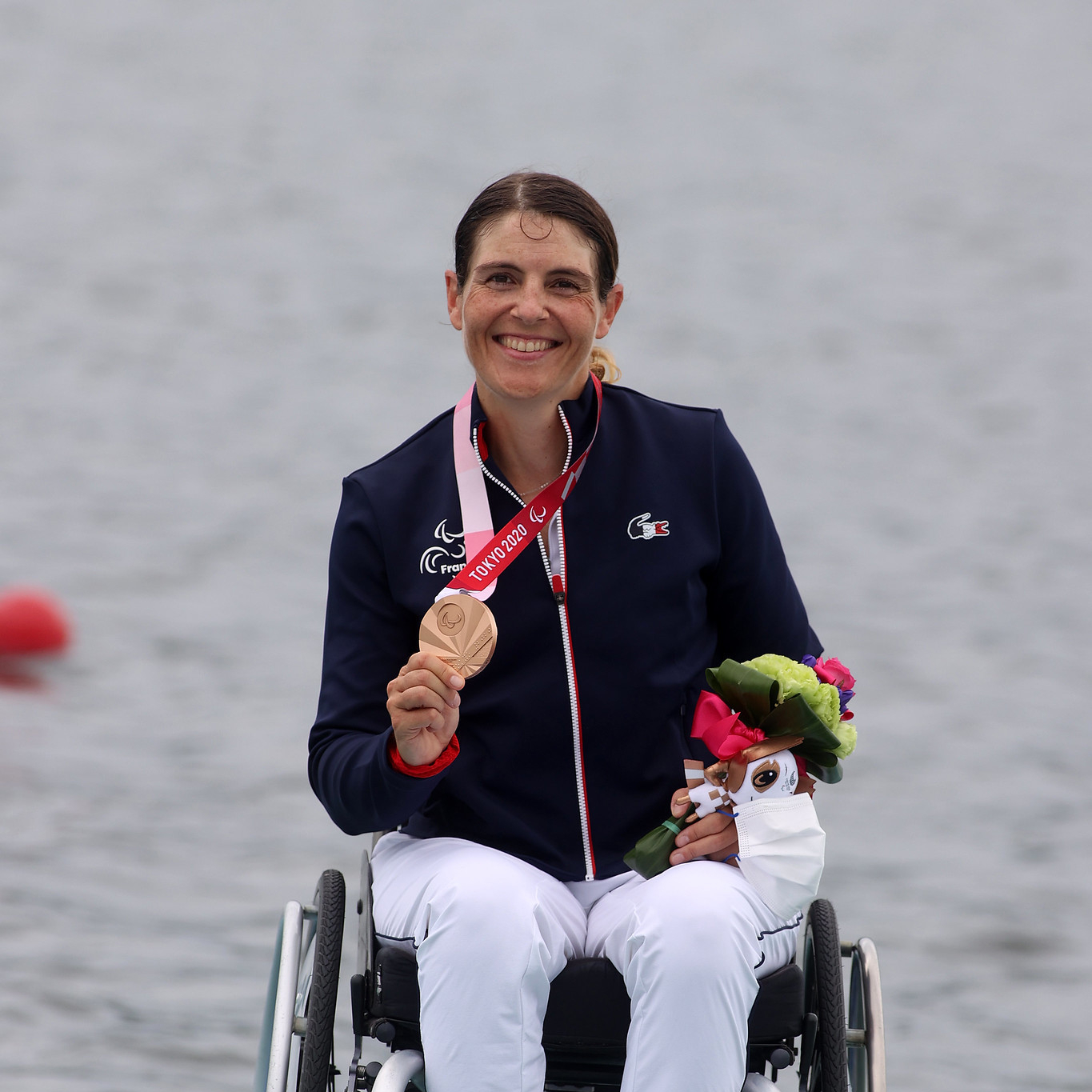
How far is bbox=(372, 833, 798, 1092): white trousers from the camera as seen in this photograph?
216 centimetres

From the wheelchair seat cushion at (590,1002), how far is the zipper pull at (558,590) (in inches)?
20.0

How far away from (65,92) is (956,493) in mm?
12195

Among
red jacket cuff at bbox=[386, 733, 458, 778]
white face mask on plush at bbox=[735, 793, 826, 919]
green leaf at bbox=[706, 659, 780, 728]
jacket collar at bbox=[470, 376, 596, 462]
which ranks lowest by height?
white face mask on plush at bbox=[735, 793, 826, 919]

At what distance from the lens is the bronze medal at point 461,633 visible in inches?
89.4

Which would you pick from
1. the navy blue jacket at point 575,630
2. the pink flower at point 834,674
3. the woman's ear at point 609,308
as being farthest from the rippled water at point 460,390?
the pink flower at point 834,674

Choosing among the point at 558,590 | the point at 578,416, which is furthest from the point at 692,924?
the point at 578,416

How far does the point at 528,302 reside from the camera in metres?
2.43

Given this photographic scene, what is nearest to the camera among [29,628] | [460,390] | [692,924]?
[692,924]

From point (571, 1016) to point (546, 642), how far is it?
525mm

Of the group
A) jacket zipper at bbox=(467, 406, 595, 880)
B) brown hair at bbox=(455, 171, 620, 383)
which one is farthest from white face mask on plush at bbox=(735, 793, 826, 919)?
brown hair at bbox=(455, 171, 620, 383)

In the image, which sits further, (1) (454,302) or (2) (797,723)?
(1) (454,302)

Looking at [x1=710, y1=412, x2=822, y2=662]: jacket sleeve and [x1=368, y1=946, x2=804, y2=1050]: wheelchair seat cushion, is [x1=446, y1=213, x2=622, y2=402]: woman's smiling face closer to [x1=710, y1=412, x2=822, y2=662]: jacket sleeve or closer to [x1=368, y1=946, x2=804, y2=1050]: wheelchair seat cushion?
[x1=710, y1=412, x2=822, y2=662]: jacket sleeve

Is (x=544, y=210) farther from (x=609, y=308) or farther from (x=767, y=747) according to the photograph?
(x=767, y=747)

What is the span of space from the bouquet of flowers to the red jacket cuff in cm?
31
